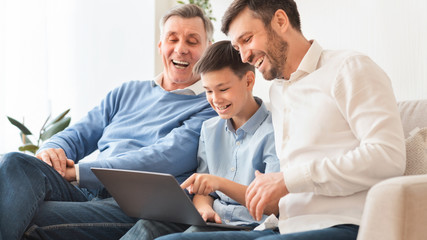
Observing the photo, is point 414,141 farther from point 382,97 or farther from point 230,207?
point 230,207

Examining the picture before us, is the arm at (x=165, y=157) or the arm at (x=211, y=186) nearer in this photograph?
the arm at (x=211, y=186)

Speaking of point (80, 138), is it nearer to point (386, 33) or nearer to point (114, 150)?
point (114, 150)

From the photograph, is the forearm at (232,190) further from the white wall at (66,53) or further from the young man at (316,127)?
the white wall at (66,53)

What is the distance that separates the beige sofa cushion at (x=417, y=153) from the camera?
1173 mm

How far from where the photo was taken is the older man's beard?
133 cm

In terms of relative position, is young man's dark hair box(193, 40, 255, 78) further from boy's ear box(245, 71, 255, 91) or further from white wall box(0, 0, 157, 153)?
white wall box(0, 0, 157, 153)

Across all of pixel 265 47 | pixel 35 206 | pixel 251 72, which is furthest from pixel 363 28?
pixel 35 206

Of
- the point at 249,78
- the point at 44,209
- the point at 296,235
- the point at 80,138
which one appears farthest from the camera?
the point at 80,138

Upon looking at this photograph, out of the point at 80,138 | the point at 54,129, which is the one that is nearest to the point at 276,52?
the point at 80,138

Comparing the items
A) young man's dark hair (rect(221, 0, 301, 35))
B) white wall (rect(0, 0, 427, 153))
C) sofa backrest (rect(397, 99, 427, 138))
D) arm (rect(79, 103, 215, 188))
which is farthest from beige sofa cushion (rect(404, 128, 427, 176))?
white wall (rect(0, 0, 427, 153))

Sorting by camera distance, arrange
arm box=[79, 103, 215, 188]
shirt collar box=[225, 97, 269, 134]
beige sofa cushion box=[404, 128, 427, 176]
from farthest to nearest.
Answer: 1. arm box=[79, 103, 215, 188]
2. shirt collar box=[225, 97, 269, 134]
3. beige sofa cushion box=[404, 128, 427, 176]

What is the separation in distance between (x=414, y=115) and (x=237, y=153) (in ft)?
1.77

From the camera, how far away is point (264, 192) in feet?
3.73

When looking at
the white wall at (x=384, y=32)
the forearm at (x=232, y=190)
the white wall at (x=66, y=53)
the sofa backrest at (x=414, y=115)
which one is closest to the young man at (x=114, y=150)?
the forearm at (x=232, y=190)
